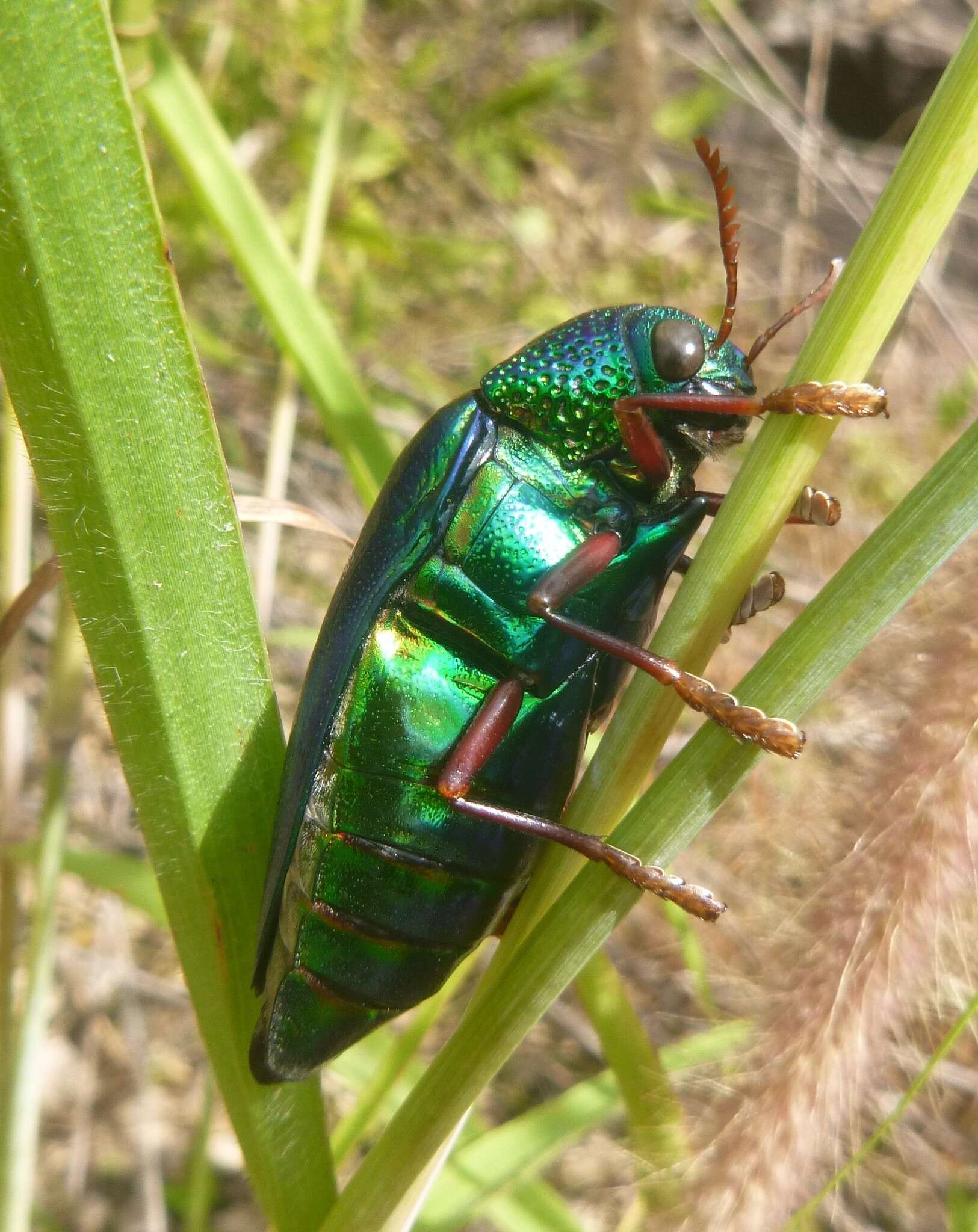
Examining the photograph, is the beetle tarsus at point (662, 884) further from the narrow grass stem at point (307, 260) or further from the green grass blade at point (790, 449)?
the narrow grass stem at point (307, 260)

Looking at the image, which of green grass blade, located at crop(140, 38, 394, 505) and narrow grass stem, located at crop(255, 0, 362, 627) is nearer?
green grass blade, located at crop(140, 38, 394, 505)

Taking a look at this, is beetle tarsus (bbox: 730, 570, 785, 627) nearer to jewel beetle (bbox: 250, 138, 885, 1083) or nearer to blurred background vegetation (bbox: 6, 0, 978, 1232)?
jewel beetle (bbox: 250, 138, 885, 1083)

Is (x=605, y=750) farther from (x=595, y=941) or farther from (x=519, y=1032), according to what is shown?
(x=519, y=1032)

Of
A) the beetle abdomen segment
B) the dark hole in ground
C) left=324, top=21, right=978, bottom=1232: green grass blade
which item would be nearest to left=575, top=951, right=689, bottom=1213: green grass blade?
the beetle abdomen segment

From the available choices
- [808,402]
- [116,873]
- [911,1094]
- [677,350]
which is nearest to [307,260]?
[677,350]

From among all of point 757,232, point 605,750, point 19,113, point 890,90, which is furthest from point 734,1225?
point 890,90

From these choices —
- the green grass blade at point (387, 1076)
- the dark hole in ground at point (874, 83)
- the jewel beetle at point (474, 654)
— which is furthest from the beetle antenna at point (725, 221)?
the dark hole in ground at point (874, 83)
